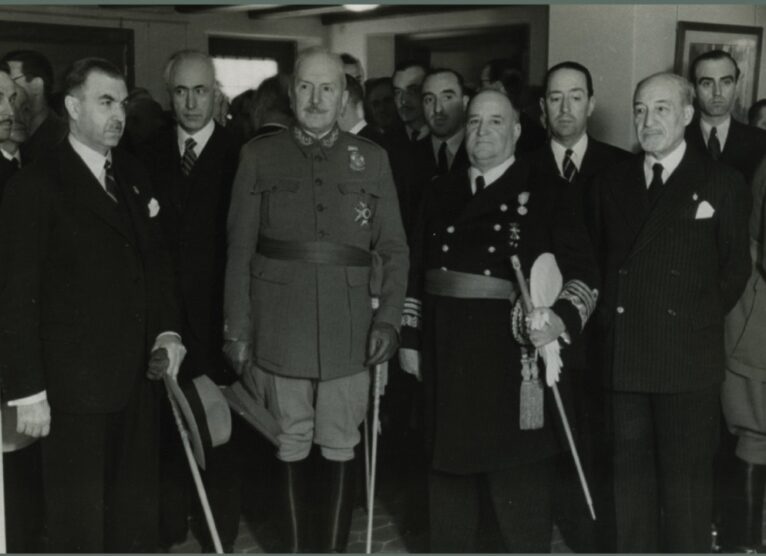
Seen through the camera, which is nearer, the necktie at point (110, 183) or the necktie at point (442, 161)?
the necktie at point (110, 183)

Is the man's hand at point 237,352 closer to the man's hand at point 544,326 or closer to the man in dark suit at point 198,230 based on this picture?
the man in dark suit at point 198,230

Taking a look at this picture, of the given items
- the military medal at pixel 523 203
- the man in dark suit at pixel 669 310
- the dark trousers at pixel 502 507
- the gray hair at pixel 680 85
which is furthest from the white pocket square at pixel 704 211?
the dark trousers at pixel 502 507

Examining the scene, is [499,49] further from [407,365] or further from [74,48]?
[407,365]

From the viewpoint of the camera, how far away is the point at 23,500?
3338mm

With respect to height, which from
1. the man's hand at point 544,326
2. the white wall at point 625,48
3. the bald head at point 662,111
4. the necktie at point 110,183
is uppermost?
the white wall at point 625,48

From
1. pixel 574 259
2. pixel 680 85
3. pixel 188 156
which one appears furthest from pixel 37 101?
pixel 680 85

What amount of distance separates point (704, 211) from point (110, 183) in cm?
187

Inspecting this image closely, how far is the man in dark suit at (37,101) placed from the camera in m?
3.95

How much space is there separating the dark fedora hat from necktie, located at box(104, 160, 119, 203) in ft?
1.94

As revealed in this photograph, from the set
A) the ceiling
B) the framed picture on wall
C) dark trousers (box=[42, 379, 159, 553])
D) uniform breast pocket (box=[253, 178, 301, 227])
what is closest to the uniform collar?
uniform breast pocket (box=[253, 178, 301, 227])

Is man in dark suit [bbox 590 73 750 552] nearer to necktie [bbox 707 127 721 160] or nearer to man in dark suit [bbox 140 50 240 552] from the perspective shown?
necktie [bbox 707 127 721 160]

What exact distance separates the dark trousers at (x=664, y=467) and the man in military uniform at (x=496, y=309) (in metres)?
0.24

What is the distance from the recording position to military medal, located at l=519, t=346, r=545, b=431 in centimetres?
300

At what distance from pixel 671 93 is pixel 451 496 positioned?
4.92ft
